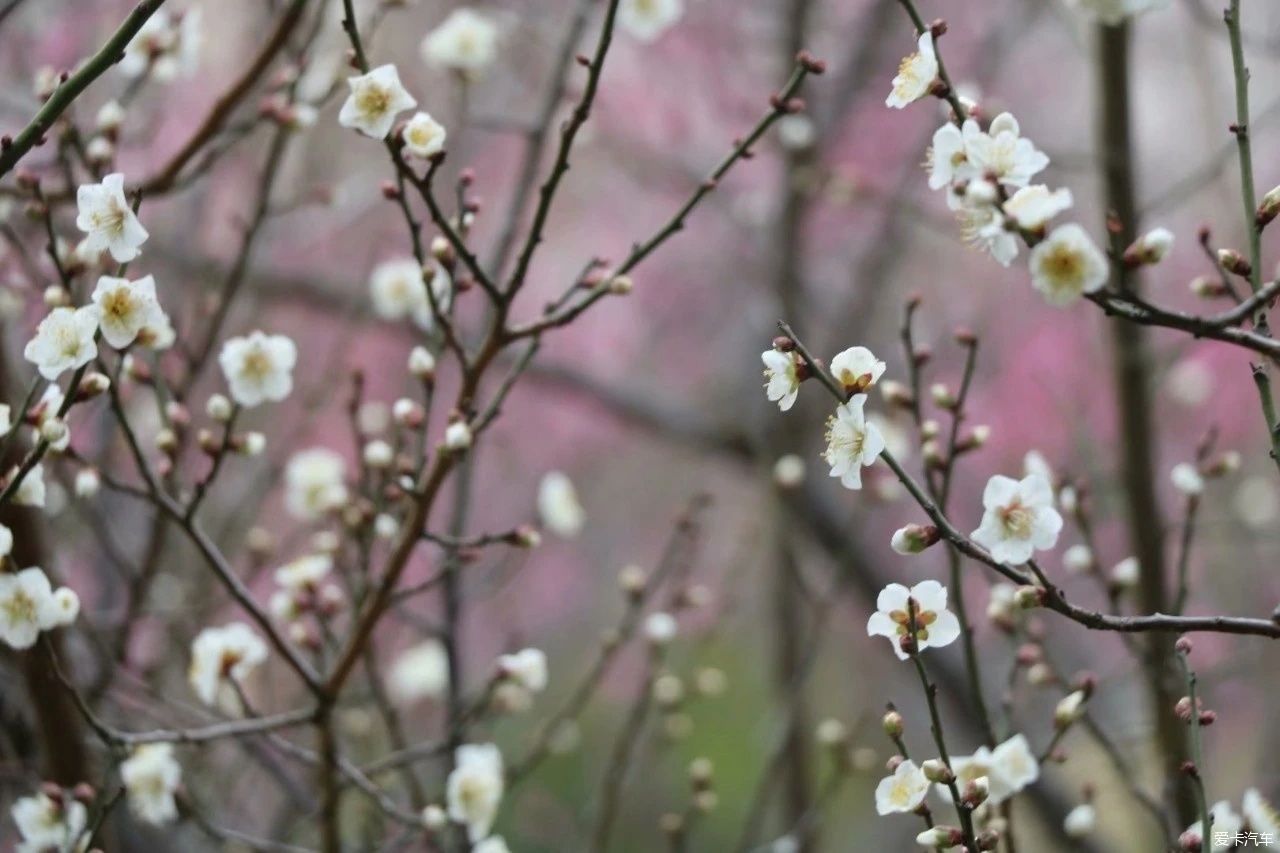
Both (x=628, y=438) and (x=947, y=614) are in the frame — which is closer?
→ (x=947, y=614)

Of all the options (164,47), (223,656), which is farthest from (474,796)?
(164,47)

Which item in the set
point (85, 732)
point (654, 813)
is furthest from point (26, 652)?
point (654, 813)

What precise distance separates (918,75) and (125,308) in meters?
0.71

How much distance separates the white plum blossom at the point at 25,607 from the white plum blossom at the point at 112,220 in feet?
1.11

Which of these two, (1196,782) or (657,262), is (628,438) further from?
(1196,782)

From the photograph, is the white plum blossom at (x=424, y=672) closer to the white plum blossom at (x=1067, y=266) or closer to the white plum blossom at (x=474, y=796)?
the white plum blossom at (x=474, y=796)

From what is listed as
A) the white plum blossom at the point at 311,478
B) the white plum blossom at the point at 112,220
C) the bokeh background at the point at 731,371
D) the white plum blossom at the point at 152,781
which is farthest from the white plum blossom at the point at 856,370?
the white plum blossom at the point at 311,478

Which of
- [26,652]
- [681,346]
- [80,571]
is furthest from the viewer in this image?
[681,346]

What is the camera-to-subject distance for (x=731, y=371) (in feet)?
13.1

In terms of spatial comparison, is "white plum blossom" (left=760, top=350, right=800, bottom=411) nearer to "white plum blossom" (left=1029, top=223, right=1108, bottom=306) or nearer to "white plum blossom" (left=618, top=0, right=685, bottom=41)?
"white plum blossom" (left=1029, top=223, right=1108, bottom=306)

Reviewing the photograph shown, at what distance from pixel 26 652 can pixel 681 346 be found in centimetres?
550

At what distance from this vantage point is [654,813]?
620cm

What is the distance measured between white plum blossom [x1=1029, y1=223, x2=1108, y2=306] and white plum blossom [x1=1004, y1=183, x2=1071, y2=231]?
1 centimetres

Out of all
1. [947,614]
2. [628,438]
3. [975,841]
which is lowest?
[975,841]
